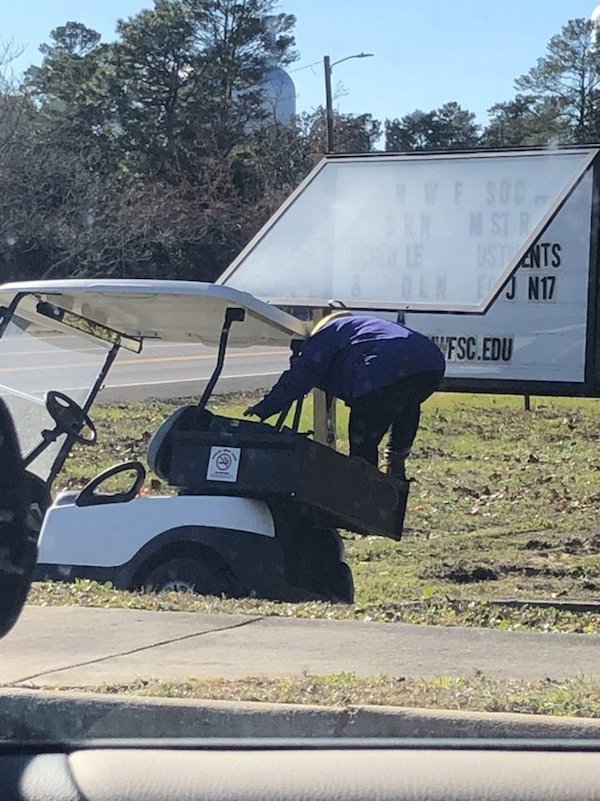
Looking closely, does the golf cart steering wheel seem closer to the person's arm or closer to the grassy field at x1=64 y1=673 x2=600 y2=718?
the person's arm

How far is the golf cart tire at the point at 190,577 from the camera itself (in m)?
7.07

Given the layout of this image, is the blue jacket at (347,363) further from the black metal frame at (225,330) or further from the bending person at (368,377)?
the black metal frame at (225,330)

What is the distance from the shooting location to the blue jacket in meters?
7.40

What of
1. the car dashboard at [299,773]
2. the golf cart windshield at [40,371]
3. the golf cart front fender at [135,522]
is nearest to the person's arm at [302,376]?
the golf cart front fender at [135,522]

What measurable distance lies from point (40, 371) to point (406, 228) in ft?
17.0

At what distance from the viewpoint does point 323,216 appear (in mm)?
11891

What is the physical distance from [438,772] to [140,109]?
31.4 metres

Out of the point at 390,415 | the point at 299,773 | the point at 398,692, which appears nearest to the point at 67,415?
the point at 390,415

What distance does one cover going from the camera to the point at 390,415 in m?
7.71

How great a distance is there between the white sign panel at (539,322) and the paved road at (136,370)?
2066mm

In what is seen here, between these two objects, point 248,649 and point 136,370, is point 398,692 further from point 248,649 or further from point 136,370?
point 136,370

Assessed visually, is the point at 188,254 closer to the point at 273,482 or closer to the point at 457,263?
the point at 457,263

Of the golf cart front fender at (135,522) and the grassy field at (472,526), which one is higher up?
the golf cart front fender at (135,522)

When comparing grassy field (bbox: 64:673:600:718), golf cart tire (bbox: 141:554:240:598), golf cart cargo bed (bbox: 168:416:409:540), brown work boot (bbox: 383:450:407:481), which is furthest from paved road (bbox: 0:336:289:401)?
grassy field (bbox: 64:673:600:718)
